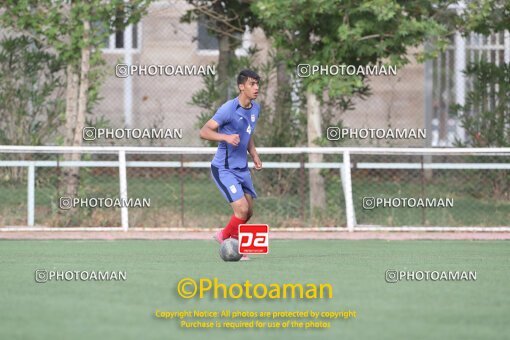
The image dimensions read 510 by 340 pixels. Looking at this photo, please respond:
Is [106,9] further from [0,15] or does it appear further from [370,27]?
[370,27]

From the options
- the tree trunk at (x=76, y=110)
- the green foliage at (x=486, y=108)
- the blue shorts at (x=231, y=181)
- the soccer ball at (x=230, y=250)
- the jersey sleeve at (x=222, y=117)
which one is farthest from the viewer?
the green foliage at (x=486, y=108)

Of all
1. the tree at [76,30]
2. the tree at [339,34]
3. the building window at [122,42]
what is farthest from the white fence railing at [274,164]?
the building window at [122,42]

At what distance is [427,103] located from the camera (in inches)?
958

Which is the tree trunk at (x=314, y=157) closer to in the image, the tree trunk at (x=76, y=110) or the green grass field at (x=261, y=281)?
the green grass field at (x=261, y=281)

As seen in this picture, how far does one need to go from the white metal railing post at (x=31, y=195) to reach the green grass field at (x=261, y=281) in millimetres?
2089

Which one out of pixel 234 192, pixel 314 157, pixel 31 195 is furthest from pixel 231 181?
pixel 314 157

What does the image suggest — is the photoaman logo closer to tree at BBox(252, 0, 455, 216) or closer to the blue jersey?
the blue jersey

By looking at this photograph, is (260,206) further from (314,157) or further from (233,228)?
(233,228)

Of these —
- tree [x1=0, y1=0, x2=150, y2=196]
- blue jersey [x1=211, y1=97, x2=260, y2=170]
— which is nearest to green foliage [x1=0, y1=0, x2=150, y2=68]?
tree [x1=0, y1=0, x2=150, y2=196]

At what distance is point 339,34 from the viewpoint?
17.8 meters

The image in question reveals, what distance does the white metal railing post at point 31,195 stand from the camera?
57.9ft

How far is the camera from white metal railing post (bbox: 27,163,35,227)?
17.7m

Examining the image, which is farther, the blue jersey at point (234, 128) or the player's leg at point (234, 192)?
the player's leg at point (234, 192)

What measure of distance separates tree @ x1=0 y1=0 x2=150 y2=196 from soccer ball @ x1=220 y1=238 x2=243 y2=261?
6.35 metres
